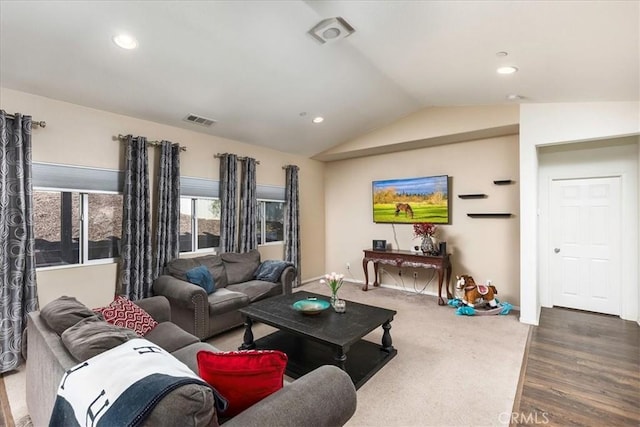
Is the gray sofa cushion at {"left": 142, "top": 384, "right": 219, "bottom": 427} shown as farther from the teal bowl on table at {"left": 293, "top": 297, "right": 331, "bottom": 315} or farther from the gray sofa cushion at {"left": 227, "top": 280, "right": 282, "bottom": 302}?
the gray sofa cushion at {"left": 227, "top": 280, "right": 282, "bottom": 302}

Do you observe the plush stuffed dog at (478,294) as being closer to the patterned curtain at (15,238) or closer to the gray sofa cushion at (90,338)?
the gray sofa cushion at (90,338)

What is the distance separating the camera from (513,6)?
6.53 feet

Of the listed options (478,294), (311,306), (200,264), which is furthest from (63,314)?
(478,294)

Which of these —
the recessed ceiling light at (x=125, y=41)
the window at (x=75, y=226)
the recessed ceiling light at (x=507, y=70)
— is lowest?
the window at (x=75, y=226)

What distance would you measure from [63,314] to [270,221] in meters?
3.90

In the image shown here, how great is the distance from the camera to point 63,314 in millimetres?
1781

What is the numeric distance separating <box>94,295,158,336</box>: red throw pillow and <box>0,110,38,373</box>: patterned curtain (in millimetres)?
1093

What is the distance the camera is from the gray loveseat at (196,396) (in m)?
0.95

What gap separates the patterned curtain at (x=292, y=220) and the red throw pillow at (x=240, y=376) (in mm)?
4307

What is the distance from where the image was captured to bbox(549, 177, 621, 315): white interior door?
394 cm

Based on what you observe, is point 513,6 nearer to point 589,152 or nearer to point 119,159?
point 589,152

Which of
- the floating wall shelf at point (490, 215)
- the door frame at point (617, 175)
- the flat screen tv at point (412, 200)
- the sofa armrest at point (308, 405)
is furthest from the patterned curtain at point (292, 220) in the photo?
the sofa armrest at point (308, 405)

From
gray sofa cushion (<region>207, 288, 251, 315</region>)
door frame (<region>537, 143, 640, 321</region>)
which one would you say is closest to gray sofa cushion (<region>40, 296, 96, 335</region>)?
gray sofa cushion (<region>207, 288, 251, 315</region>)

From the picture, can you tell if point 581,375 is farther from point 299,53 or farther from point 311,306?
point 299,53
